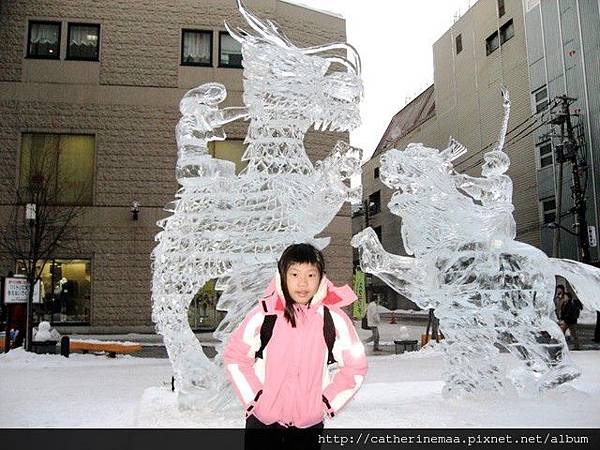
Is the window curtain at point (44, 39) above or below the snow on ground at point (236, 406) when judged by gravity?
above

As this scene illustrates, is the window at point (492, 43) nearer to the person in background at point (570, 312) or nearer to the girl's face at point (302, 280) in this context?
the person in background at point (570, 312)

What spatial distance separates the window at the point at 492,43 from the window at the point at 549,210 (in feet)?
5.26

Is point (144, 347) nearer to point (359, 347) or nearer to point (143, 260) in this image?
point (143, 260)

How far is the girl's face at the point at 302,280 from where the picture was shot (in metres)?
1.86

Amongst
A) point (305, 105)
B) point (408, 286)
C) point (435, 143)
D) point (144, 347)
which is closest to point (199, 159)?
point (305, 105)

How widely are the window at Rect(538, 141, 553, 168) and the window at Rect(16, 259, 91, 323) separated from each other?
21.1ft

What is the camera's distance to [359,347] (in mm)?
1846

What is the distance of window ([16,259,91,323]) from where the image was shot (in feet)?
27.5

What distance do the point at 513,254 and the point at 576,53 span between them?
2226mm

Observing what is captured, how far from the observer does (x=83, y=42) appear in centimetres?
892

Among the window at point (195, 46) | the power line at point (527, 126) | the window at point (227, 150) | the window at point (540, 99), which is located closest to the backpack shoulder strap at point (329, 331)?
the power line at point (527, 126)

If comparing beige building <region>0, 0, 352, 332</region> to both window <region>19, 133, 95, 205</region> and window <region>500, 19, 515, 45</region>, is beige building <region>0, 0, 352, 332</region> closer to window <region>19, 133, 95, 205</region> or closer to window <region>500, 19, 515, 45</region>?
window <region>19, 133, 95, 205</region>

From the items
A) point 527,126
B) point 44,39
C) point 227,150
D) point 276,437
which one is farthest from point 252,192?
point 44,39

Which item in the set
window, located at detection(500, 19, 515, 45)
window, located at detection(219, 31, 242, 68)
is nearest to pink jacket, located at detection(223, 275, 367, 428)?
window, located at detection(500, 19, 515, 45)
